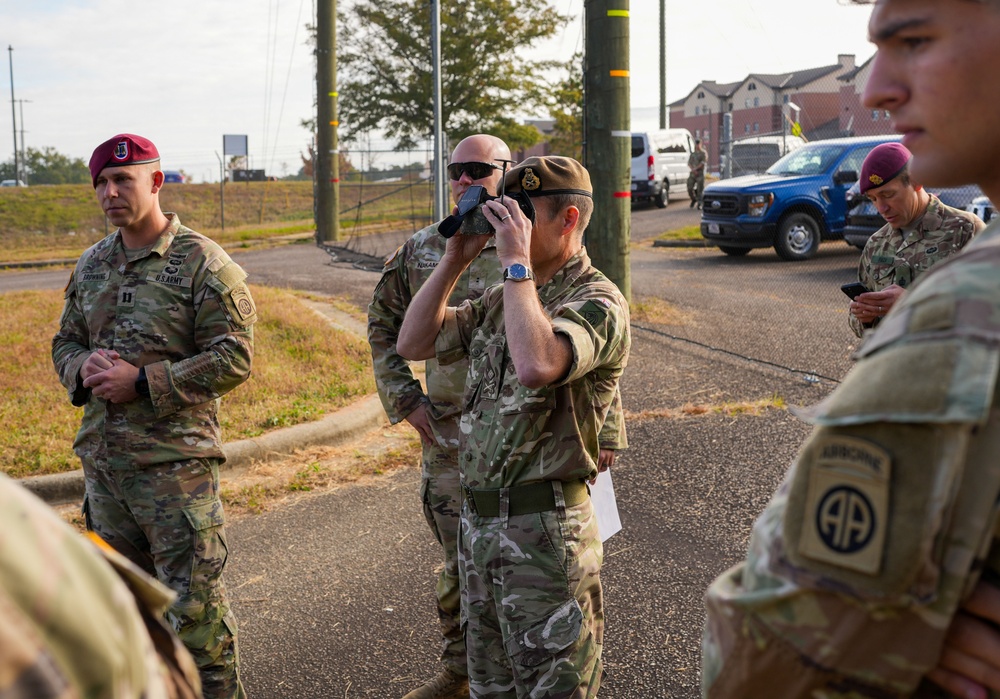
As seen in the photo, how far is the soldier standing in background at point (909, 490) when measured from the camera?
44.8 inches

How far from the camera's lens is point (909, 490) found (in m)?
1.15

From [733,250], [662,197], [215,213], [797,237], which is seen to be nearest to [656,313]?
[797,237]

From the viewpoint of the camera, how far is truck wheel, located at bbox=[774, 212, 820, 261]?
634 inches

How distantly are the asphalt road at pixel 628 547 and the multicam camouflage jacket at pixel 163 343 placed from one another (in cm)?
106

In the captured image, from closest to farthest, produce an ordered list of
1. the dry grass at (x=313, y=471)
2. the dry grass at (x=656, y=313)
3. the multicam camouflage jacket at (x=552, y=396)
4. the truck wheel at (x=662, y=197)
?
the multicam camouflage jacket at (x=552, y=396) → the dry grass at (x=313, y=471) → the dry grass at (x=656, y=313) → the truck wheel at (x=662, y=197)

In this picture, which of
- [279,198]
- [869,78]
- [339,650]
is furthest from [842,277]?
[279,198]

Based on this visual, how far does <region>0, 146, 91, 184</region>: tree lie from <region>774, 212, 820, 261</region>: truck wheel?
2487 inches

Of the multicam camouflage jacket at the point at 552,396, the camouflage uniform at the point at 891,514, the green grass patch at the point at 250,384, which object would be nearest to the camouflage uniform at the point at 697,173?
the green grass patch at the point at 250,384

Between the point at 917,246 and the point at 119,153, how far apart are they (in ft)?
12.3

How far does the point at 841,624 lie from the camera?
123 centimetres

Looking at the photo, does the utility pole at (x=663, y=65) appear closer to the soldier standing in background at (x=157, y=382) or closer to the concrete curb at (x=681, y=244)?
the concrete curb at (x=681, y=244)

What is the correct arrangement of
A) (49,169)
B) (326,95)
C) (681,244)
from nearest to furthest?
1. (681,244)
2. (326,95)
3. (49,169)

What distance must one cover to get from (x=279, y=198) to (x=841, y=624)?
4614 cm

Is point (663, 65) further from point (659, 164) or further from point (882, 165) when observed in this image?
point (882, 165)
